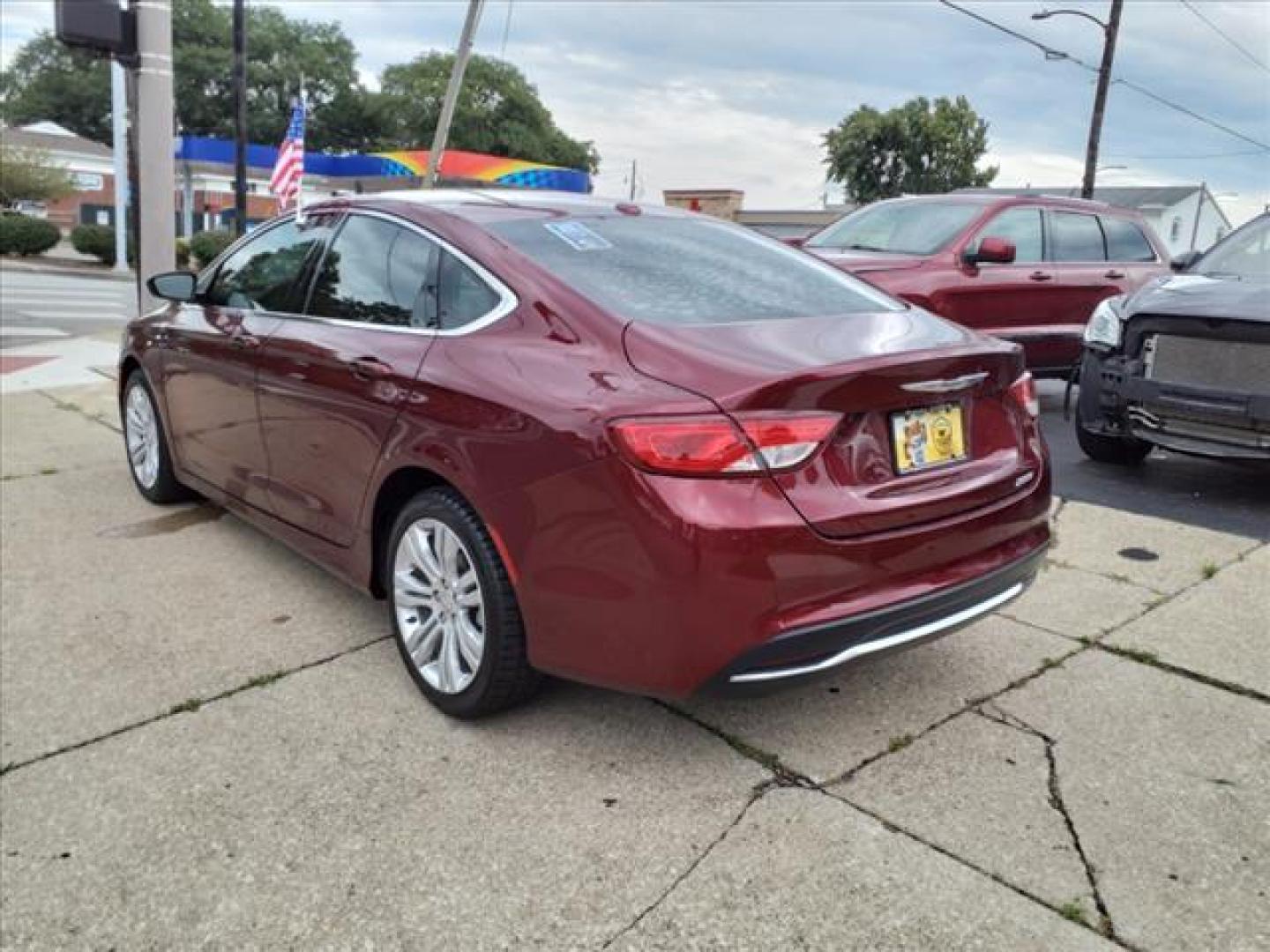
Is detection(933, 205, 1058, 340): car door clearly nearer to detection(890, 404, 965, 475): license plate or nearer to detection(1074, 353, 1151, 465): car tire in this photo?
detection(1074, 353, 1151, 465): car tire

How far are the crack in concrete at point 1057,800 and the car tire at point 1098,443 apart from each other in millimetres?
3178

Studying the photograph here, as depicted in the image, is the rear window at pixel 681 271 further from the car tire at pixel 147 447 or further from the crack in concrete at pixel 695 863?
the car tire at pixel 147 447

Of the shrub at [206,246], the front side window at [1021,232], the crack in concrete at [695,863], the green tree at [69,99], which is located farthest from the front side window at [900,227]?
the green tree at [69,99]

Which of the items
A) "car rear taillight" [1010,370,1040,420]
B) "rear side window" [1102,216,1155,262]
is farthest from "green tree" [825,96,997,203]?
"car rear taillight" [1010,370,1040,420]

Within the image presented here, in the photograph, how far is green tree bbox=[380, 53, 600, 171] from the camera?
67250mm

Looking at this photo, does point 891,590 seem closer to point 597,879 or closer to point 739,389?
point 739,389

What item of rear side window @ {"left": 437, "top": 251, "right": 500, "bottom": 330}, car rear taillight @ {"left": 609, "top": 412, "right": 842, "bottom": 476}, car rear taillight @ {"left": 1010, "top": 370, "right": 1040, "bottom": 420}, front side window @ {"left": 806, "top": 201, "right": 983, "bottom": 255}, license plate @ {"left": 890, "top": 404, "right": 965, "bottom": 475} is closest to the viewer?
car rear taillight @ {"left": 609, "top": 412, "right": 842, "bottom": 476}

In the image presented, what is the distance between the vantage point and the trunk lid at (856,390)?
8.02 feet

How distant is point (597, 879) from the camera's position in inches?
91.2

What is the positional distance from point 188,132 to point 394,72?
14.8m

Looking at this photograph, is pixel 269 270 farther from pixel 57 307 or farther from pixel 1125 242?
pixel 57 307

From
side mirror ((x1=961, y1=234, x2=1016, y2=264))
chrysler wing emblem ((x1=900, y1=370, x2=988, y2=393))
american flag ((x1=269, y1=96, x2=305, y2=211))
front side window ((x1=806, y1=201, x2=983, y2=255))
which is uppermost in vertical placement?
american flag ((x1=269, y1=96, x2=305, y2=211))

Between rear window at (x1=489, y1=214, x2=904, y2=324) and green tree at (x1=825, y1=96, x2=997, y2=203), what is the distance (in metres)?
54.6

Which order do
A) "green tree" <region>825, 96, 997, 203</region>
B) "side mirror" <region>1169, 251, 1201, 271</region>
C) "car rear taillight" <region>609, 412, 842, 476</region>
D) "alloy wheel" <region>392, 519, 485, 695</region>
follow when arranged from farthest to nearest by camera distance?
"green tree" <region>825, 96, 997, 203</region>
"side mirror" <region>1169, 251, 1201, 271</region>
"alloy wheel" <region>392, 519, 485, 695</region>
"car rear taillight" <region>609, 412, 842, 476</region>
